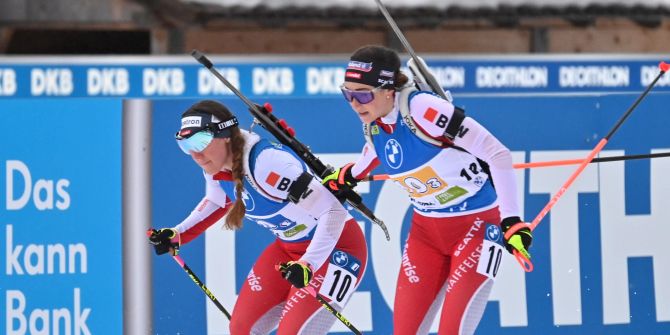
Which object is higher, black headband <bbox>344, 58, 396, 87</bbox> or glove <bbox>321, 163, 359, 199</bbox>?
black headband <bbox>344, 58, 396, 87</bbox>

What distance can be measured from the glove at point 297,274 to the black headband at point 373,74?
83 centimetres

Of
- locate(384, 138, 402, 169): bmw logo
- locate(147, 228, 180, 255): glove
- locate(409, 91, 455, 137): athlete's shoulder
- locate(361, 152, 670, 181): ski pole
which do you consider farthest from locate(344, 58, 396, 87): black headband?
locate(361, 152, 670, 181): ski pole

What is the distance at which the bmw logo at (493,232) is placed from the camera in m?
5.71

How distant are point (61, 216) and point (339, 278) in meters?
2.11

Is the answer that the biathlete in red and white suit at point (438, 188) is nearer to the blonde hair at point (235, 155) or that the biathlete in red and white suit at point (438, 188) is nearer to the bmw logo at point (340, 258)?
the bmw logo at point (340, 258)

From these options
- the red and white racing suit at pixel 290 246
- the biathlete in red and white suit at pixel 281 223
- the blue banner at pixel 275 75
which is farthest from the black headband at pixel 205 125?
the blue banner at pixel 275 75

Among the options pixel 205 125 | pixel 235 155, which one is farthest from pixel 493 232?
pixel 205 125

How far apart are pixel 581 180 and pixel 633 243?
0.48m

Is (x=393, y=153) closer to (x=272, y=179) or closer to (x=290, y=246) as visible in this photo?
(x=272, y=179)

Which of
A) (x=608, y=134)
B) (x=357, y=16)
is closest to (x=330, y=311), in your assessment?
(x=608, y=134)

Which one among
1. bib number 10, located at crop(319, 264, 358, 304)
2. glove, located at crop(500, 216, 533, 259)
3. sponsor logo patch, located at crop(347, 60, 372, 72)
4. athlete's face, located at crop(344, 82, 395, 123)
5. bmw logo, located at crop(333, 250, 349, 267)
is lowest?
bib number 10, located at crop(319, 264, 358, 304)

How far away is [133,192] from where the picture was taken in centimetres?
733

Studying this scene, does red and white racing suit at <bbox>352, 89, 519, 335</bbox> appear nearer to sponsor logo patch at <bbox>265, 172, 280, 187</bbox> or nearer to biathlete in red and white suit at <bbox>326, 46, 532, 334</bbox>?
biathlete in red and white suit at <bbox>326, 46, 532, 334</bbox>

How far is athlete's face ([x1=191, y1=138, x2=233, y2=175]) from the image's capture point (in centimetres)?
571
